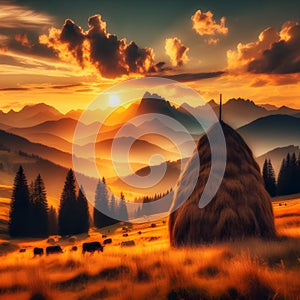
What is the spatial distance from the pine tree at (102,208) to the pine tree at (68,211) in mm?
13400

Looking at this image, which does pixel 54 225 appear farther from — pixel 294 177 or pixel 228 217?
pixel 228 217

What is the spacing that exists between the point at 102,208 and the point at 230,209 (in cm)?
7995

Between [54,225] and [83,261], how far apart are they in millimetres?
75660

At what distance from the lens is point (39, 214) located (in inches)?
3056

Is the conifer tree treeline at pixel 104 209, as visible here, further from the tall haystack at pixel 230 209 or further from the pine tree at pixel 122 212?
the tall haystack at pixel 230 209

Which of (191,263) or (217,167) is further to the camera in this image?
(217,167)

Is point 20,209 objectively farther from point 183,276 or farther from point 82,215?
point 183,276

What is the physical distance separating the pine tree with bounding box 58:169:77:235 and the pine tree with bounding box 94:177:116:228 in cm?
1340

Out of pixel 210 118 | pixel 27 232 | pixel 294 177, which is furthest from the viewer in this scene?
pixel 294 177

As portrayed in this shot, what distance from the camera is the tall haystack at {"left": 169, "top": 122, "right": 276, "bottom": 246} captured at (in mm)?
18500

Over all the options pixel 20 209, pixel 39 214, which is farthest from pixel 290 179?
pixel 20 209

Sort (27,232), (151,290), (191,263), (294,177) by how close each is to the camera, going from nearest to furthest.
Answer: (151,290), (191,263), (27,232), (294,177)

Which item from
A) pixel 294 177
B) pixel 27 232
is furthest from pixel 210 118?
pixel 294 177

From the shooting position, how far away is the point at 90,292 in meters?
14.0
